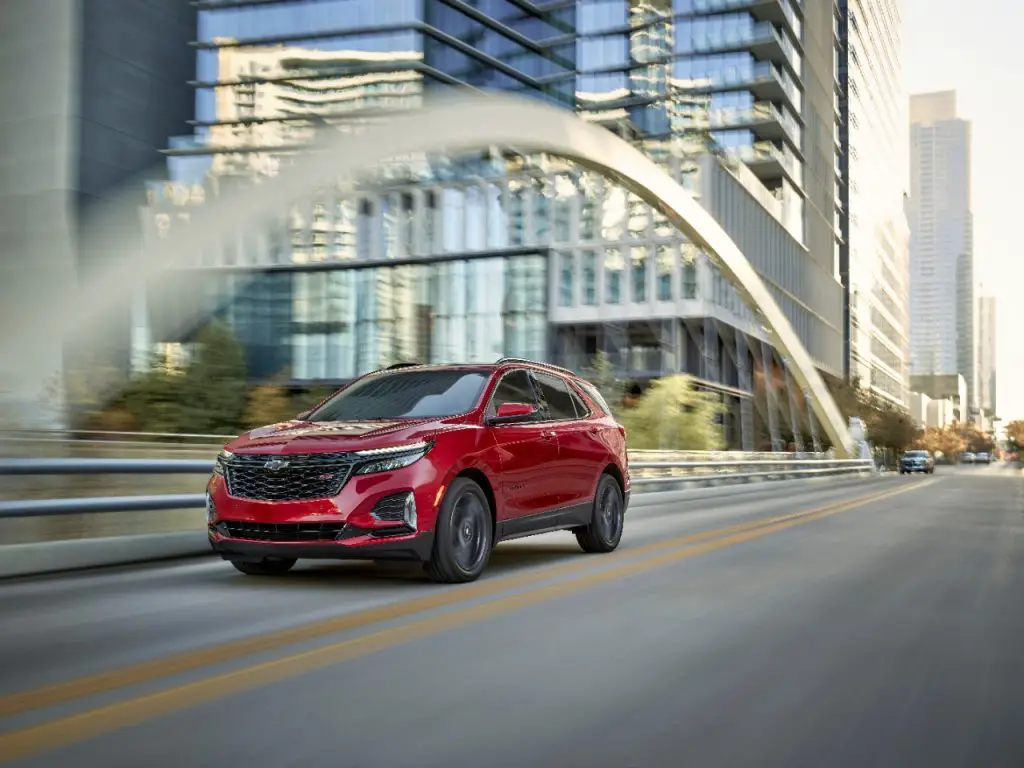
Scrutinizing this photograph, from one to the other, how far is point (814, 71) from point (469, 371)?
9162 centimetres

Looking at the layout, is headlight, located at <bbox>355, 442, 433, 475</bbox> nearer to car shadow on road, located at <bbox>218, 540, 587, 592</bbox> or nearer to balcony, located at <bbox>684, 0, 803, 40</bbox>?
car shadow on road, located at <bbox>218, 540, 587, 592</bbox>

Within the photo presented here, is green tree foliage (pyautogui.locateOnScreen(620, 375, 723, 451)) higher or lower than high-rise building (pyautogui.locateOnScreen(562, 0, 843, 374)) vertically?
lower

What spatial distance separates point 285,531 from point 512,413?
6.65ft

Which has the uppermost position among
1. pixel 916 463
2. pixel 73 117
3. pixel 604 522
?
pixel 73 117

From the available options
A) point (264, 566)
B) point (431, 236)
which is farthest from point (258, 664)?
point (431, 236)

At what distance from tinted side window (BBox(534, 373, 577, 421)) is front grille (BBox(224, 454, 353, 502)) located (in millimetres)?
2791

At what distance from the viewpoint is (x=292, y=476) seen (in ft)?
27.4

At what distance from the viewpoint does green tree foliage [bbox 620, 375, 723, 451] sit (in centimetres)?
4169

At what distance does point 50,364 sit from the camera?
22.6m

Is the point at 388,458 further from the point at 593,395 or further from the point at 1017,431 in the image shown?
the point at 1017,431

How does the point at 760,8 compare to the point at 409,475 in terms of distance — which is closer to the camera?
the point at 409,475

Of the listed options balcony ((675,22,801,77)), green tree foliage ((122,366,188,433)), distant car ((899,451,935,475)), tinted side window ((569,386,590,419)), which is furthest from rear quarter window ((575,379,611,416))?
balcony ((675,22,801,77))

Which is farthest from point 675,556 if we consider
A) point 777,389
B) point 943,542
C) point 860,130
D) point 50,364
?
point 860,130

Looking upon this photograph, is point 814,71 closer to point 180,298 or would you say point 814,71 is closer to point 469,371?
point 180,298
